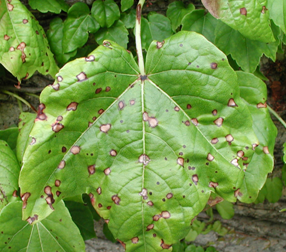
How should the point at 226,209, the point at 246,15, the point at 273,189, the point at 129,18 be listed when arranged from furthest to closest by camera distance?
the point at 226,209 → the point at 273,189 → the point at 129,18 → the point at 246,15

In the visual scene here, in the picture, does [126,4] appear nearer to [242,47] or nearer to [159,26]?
[159,26]

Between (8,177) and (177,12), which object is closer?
(8,177)

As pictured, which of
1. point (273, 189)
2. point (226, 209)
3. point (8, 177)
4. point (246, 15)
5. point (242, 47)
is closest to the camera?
point (246, 15)

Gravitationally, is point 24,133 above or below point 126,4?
below

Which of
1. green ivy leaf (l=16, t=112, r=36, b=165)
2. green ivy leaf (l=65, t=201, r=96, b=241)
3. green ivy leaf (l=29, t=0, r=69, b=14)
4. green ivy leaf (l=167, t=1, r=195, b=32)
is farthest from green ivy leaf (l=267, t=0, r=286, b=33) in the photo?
green ivy leaf (l=65, t=201, r=96, b=241)

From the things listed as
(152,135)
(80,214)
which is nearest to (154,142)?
(152,135)
